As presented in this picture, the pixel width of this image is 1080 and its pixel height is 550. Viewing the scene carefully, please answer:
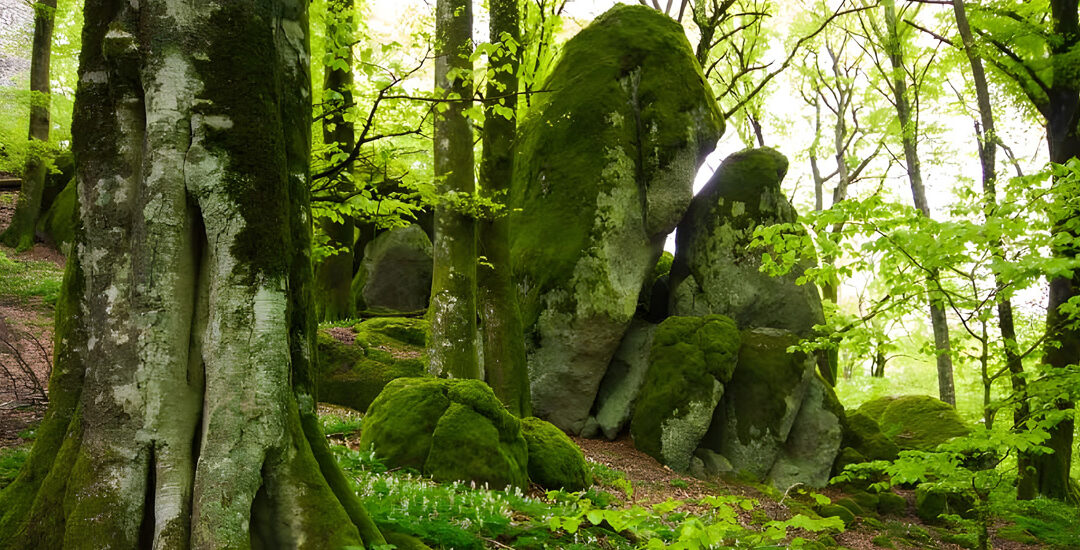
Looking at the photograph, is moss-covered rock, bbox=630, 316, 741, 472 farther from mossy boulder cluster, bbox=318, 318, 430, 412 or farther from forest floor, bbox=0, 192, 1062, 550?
mossy boulder cluster, bbox=318, 318, 430, 412

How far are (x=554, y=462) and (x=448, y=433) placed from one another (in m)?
1.65

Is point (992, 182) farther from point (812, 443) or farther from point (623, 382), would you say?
point (623, 382)

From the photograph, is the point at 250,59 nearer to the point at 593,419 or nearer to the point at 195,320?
the point at 195,320

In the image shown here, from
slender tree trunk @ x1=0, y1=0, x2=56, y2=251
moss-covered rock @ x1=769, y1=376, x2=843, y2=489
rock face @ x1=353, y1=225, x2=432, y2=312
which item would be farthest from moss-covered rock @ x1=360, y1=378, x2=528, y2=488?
slender tree trunk @ x1=0, y1=0, x2=56, y2=251

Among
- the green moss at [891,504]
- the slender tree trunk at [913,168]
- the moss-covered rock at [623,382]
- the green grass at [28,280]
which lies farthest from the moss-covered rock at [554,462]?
the slender tree trunk at [913,168]

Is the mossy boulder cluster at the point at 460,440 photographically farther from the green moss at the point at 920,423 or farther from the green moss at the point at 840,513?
the green moss at the point at 920,423

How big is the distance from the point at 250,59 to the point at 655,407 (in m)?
11.3

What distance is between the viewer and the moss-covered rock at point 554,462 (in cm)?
762

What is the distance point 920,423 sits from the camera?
49.9ft

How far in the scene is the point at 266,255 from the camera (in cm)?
340

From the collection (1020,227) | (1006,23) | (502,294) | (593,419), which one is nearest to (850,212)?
(1020,227)

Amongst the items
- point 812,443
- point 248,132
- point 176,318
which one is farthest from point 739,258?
point 176,318

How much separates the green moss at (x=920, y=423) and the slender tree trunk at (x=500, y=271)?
9.71 metres

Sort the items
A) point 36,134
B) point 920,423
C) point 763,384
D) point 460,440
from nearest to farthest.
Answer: point 460,440 < point 763,384 < point 920,423 < point 36,134
